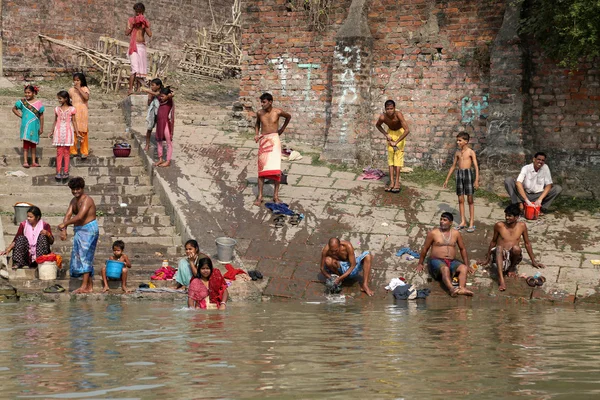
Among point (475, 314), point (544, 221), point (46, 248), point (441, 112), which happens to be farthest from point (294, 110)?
point (475, 314)

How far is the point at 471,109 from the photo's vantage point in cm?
1573

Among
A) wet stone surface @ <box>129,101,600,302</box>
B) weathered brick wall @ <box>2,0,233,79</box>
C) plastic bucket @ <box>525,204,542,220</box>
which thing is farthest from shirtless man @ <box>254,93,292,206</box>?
weathered brick wall @ <box>2,0,233,79</box>

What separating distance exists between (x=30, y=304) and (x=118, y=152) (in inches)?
185

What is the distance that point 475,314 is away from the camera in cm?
1041

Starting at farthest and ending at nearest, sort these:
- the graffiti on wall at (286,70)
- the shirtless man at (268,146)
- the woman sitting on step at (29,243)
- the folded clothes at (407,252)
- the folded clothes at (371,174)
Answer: the graffiti on wall at (286,70)
the folded clothes at (371,174)
the shirtless man at (268,146)
the folded clothes at (407,252)
the woman sitting on step at (29,243)

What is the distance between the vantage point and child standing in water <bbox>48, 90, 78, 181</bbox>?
1430 cm

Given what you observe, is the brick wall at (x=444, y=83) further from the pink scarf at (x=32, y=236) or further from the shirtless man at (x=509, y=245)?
the pink scarf at (x=32, y=236)

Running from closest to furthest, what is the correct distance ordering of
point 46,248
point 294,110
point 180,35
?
point 46,248
point 294,110
point 180,35

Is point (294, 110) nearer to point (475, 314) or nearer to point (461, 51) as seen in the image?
point (461, 51)

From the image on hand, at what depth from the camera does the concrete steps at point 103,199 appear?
1246 centimetres

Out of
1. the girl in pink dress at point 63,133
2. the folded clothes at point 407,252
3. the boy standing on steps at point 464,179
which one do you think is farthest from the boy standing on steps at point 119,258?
the boy standing on steps at point 464,179

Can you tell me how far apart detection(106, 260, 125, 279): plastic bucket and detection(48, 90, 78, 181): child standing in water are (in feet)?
10.6

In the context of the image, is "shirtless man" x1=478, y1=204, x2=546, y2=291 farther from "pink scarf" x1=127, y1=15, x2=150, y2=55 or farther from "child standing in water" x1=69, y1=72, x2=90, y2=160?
"pink scarf" x1=127, y1=15, x2=150, y2=55

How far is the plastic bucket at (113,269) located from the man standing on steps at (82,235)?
0.19m
